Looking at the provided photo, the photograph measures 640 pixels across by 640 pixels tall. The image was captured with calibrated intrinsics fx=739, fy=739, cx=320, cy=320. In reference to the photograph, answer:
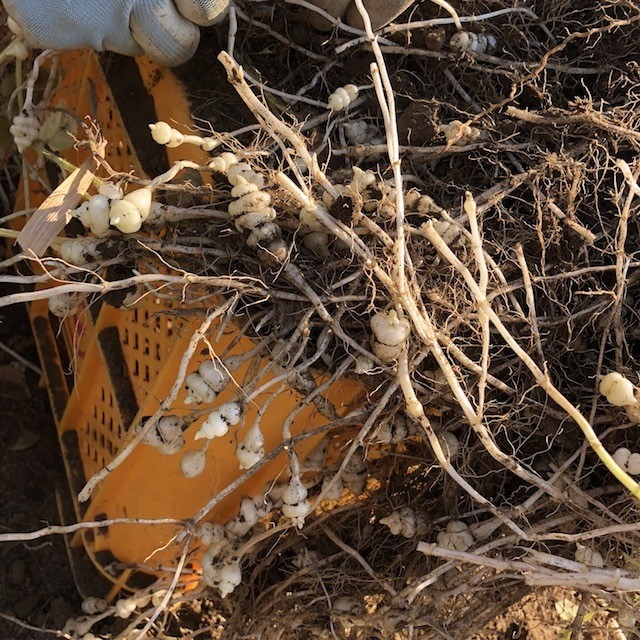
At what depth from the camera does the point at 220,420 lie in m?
0.76

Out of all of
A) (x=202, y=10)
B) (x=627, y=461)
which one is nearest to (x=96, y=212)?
(x=202, y=10)

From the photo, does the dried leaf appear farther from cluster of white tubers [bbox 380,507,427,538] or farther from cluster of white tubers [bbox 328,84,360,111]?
cluster of white tubers [bbox 380,507,427,538]

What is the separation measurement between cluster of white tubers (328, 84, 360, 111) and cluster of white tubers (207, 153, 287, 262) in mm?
161

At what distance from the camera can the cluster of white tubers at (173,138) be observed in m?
0.75

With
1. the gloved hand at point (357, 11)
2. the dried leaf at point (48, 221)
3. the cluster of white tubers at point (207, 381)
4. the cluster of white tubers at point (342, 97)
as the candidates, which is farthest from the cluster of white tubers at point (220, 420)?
the gloved hand at point (357, 11)

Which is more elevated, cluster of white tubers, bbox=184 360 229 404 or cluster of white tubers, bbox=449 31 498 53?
cluster of white tubers, bbox=449 31 498 53

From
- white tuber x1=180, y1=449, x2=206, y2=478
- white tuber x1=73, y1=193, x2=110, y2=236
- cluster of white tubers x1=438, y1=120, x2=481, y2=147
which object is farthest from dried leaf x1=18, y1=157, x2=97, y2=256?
cluster of white tubers x1=438, y1=120, x2=481, y2=147

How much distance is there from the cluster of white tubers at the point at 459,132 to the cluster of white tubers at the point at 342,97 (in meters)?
0.11

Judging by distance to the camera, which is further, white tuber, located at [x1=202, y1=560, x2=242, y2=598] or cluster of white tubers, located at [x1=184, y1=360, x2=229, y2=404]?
white tuber, located at [x1=202, y1=560, x2=242, y2=598]

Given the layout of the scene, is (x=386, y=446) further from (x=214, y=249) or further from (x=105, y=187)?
(x=105, y=187)

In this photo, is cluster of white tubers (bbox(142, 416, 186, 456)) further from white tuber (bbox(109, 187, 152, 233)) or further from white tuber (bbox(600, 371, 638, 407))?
white tuber (bbox(600, 371, 638, 407))

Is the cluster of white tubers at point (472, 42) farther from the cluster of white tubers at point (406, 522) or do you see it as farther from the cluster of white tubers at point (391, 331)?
the cluster of white tubers at point (406, 522)

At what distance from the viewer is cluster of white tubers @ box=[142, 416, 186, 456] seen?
31.6 inches

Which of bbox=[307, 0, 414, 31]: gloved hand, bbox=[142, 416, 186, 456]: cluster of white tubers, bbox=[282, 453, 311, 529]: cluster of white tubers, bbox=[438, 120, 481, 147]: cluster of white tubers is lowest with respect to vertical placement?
bbox=[282, 453, 311, 529]: cluster of white tubers
